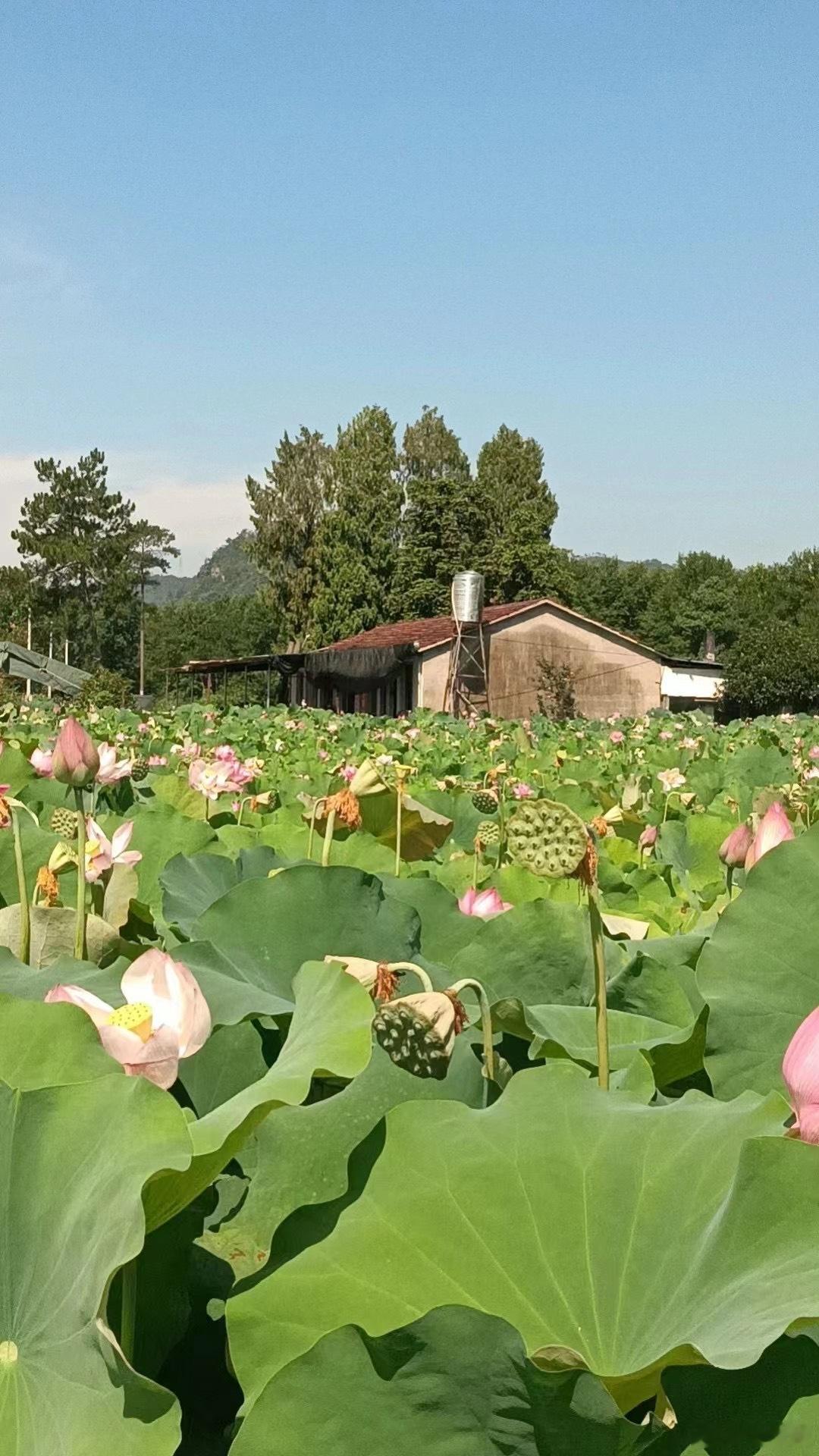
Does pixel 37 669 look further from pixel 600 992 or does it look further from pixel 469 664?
pixel 600 992

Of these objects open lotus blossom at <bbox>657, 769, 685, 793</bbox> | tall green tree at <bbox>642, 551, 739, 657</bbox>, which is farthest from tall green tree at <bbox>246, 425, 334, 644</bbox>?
open lotus blossom at <bbox>657, 769, 685, 793</bbox>

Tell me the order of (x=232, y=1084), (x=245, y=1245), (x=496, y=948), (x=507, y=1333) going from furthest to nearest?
1. (x=496, y=948)
2. (x=232, y=1084)
3. (x=245, y=1245)
4. (x=507, y=1333)

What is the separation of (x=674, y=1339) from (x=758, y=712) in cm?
4134

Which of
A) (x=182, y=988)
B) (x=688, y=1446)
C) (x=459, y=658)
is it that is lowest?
(x=688, y=1446)

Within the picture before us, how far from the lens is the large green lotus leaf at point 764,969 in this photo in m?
0.91

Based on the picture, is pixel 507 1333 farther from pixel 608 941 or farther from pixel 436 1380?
pixel 608 941

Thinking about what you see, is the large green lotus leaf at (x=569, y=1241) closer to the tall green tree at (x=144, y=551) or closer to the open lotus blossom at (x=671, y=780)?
the open lotus blossom at (x=671, y=780)

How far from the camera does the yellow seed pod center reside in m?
0.68

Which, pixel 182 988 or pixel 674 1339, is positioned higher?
pixel 182 988

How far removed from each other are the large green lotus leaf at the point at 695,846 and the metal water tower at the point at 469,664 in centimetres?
2215

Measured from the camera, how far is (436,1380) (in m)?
0.45

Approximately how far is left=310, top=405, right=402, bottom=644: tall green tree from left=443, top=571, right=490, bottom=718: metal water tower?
1049cm

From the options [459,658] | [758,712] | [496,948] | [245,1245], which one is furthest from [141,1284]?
[758,712]

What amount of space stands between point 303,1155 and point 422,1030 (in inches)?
3.5
